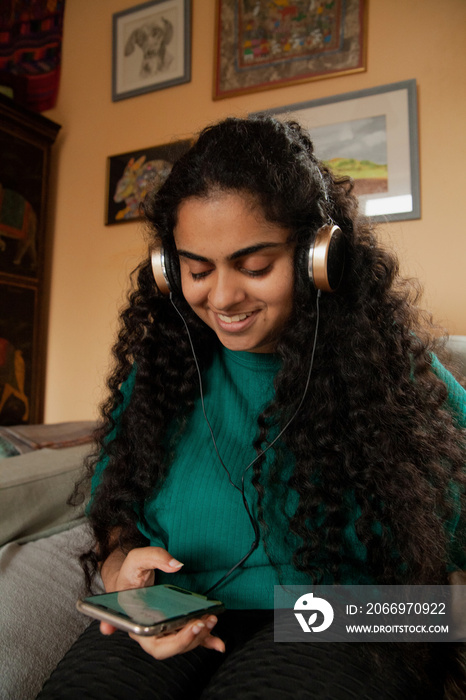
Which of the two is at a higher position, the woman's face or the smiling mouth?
the woman's face

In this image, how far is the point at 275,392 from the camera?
35.0 inches

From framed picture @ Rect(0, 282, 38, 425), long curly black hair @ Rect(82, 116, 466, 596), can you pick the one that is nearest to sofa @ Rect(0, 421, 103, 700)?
long curly black hair @ Rect(82, 116, 466, 596)

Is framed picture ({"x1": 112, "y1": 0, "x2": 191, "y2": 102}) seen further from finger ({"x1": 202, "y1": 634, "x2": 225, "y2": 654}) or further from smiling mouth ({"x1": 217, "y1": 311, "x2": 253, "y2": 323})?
finger ({"x1": 202, "y1": 634, "x2": 225, "y2": 654})

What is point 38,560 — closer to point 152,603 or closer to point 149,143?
point 152,603

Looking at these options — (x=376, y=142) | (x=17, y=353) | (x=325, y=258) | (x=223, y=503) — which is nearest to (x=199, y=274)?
(x=325, y=258)

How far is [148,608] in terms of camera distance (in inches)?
25.4

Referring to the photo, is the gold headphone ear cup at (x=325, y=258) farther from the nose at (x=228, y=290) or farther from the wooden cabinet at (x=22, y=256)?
the wooden cabinet at (x=22, y=256)

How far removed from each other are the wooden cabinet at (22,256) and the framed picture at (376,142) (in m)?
1.29

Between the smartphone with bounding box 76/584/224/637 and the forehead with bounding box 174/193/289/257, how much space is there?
0.49 metres

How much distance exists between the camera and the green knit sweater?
2.75 ft

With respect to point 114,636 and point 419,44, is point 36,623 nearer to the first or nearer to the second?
point 114,636

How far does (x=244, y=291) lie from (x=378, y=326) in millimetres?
256

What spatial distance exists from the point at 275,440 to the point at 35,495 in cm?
72

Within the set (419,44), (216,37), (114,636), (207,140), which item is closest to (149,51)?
(216,37)
